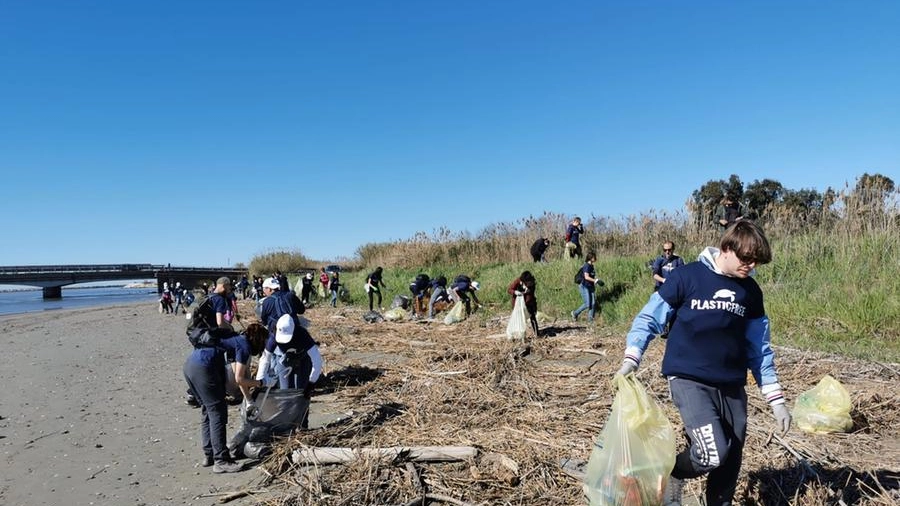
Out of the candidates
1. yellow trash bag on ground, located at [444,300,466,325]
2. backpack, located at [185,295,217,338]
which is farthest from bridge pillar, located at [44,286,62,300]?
backpack, located at [185,295,217,338]

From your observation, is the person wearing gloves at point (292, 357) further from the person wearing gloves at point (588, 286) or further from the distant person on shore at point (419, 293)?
the distant person on shore at point (419, 293)

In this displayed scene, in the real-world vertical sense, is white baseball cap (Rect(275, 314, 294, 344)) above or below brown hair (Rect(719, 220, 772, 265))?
below

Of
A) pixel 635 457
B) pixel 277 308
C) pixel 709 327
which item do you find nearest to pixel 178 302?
pixel 277 308

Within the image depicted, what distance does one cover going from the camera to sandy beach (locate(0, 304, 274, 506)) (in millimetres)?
4648

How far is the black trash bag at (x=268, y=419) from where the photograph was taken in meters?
5.15

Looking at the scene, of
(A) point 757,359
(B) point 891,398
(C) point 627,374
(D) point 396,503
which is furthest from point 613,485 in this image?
(B) point 891,398

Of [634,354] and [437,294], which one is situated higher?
[634,354]

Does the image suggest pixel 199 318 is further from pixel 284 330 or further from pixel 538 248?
pixel 538 248

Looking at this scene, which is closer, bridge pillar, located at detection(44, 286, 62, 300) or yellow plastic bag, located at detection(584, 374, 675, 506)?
yellow plastic bag, located at detection(584, 374, 675, 506)

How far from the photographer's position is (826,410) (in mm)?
4719

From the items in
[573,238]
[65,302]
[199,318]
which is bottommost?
[65,302]

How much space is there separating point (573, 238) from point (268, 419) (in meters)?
13.9

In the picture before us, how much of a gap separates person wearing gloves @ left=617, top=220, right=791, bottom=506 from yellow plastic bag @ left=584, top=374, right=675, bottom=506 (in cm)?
14

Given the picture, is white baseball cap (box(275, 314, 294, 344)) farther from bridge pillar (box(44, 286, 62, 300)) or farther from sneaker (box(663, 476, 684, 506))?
bridge pillar (box(44, 286, 62, 300))
